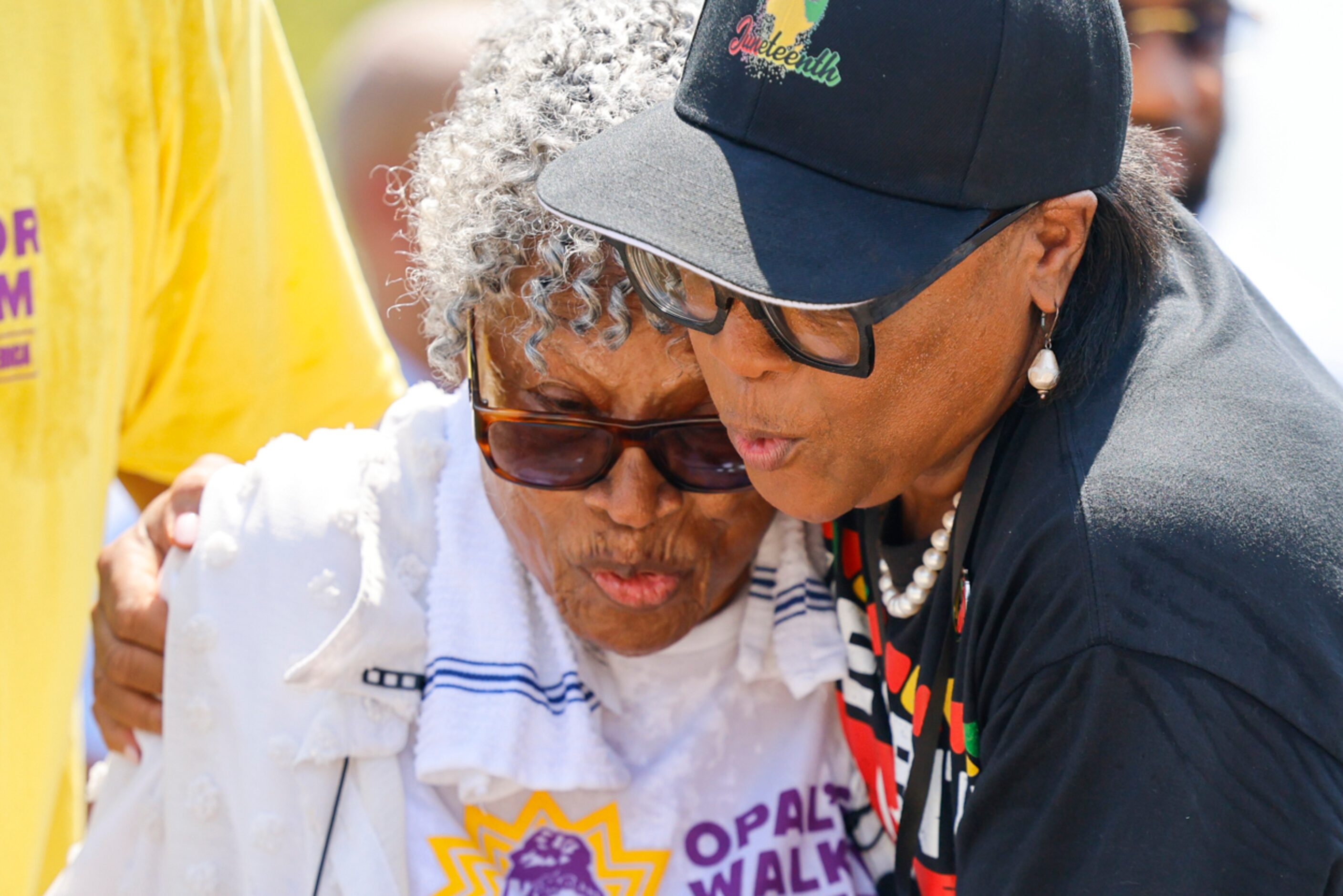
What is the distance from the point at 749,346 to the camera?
154 cm

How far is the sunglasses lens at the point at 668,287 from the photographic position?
1586 millimetres

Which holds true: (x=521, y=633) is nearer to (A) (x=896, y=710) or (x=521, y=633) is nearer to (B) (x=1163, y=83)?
(A) (x=896, y=710)

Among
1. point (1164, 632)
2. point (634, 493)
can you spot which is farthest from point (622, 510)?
point (1164, 632)

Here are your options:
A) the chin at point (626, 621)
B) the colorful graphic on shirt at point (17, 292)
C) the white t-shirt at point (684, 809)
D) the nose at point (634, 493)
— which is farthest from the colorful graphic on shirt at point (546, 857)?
the colorful graphic on shirt at point (17, 292)

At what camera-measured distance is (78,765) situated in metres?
2.49

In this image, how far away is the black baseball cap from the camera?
1.39m

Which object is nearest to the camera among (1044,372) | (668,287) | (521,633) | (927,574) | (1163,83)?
(1044,372)

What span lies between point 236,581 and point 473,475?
384mm

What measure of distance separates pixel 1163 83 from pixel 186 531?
264 cm

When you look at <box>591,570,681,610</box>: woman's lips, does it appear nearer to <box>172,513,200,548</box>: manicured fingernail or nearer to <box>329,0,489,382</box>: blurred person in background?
<box>172,513,200,548</box>: manicured fingernail

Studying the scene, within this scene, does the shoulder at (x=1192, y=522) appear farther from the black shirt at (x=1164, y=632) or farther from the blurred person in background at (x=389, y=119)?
the blurred person in background at (x=389, y=119)

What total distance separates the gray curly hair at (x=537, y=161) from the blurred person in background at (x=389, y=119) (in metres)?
1.73

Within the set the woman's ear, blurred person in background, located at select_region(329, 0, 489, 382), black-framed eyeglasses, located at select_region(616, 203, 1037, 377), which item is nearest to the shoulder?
the woman's ear

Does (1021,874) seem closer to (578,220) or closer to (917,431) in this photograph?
(917,431)
